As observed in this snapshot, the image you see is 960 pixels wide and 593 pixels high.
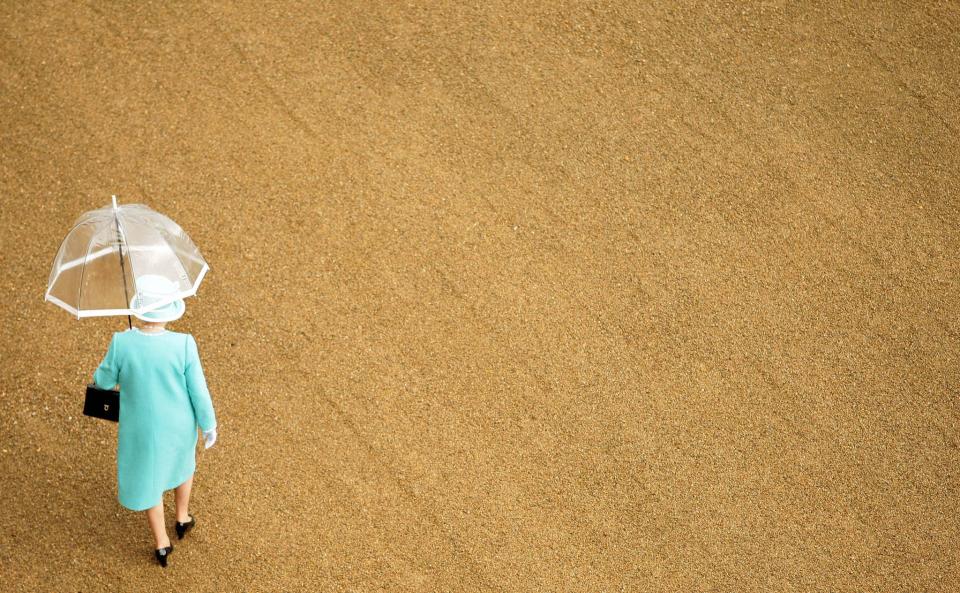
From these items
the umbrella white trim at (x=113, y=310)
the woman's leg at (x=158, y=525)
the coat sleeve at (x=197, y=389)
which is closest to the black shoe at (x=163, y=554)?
the woman's leg at (x=158, y=525)

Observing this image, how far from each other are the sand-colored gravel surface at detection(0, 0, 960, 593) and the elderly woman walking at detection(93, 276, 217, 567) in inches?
25.7

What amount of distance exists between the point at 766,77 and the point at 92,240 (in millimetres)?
4922

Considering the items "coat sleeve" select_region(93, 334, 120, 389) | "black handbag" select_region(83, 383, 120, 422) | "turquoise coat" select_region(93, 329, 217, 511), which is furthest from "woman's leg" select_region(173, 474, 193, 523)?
"coat sleeve" select_region(93, 334, 120, 389)

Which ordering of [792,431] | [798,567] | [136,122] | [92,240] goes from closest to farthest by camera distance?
[92,240] < [798,567] < [792,431] < [136,122]

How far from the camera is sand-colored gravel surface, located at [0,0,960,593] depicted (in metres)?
4.61

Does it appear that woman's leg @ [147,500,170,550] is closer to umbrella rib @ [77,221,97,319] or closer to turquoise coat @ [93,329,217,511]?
turquoise coat @ [93,329,217,511]

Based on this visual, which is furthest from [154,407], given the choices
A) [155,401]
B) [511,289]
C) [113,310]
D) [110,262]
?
[511,289]

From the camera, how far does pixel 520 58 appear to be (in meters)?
6.04

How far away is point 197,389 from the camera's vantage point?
3785 millimetres

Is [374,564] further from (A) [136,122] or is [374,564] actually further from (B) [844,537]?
(A) [136,122]

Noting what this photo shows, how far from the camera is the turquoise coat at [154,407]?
11.9 feet

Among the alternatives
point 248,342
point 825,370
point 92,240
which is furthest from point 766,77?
point 92,240

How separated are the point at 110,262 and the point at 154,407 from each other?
0.71m

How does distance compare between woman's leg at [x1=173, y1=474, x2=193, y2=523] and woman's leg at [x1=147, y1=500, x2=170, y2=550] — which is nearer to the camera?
woman's leg at [x1=147, y1=500, x2=170, y2=550]
